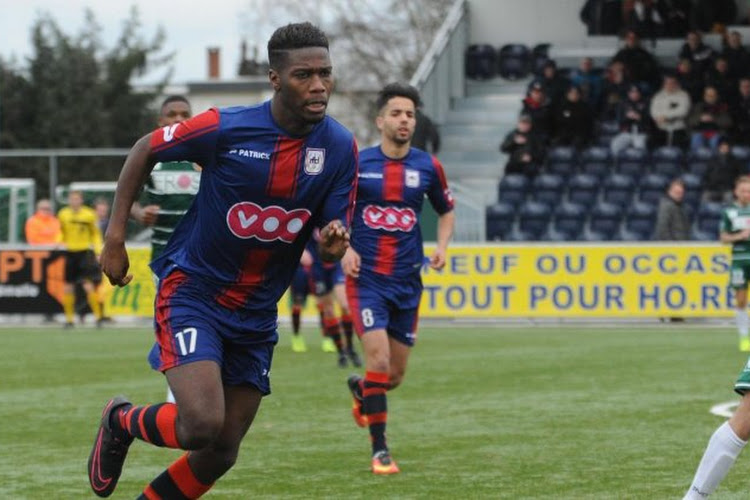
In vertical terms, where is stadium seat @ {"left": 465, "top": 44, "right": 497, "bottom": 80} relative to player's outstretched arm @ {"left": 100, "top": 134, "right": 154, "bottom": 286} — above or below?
above

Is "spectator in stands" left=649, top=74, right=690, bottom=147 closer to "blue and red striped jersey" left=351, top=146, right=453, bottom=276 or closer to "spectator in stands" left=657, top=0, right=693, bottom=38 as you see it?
"spectator in stands" left=657, top=0, right=693, bottom=38

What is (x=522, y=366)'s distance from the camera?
16922mm

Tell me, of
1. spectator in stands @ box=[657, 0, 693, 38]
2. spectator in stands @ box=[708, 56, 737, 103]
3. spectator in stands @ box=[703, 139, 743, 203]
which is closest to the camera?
spectator in stands @ box=[703, 139, 743, 203]

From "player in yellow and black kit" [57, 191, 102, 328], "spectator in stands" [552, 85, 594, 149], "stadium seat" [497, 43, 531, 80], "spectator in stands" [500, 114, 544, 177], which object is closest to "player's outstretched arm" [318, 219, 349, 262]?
"player in yellow and black kit" [57, 191, 102, 328]

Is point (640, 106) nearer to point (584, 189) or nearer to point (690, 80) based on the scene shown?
point (690, 80)

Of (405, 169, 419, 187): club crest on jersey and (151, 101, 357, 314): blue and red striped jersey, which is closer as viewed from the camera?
(151, 101, 357, 314): blue and red striped jersey

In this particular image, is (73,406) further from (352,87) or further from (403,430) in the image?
(352,87)

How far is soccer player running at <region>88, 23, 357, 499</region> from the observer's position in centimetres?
634

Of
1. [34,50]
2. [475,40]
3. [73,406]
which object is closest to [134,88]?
[34,50]

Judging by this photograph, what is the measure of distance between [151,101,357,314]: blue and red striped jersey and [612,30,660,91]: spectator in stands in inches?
925

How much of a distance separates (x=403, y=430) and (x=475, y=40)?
2327cm

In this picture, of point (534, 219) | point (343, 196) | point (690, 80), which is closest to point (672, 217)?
point (534, 219)

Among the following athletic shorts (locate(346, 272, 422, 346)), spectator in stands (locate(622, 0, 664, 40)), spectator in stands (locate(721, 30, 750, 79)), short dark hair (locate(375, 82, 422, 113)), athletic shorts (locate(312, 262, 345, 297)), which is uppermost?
spectator in stands (locate(622, 0, 664, 40))

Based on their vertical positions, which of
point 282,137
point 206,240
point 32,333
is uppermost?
point 282,137
